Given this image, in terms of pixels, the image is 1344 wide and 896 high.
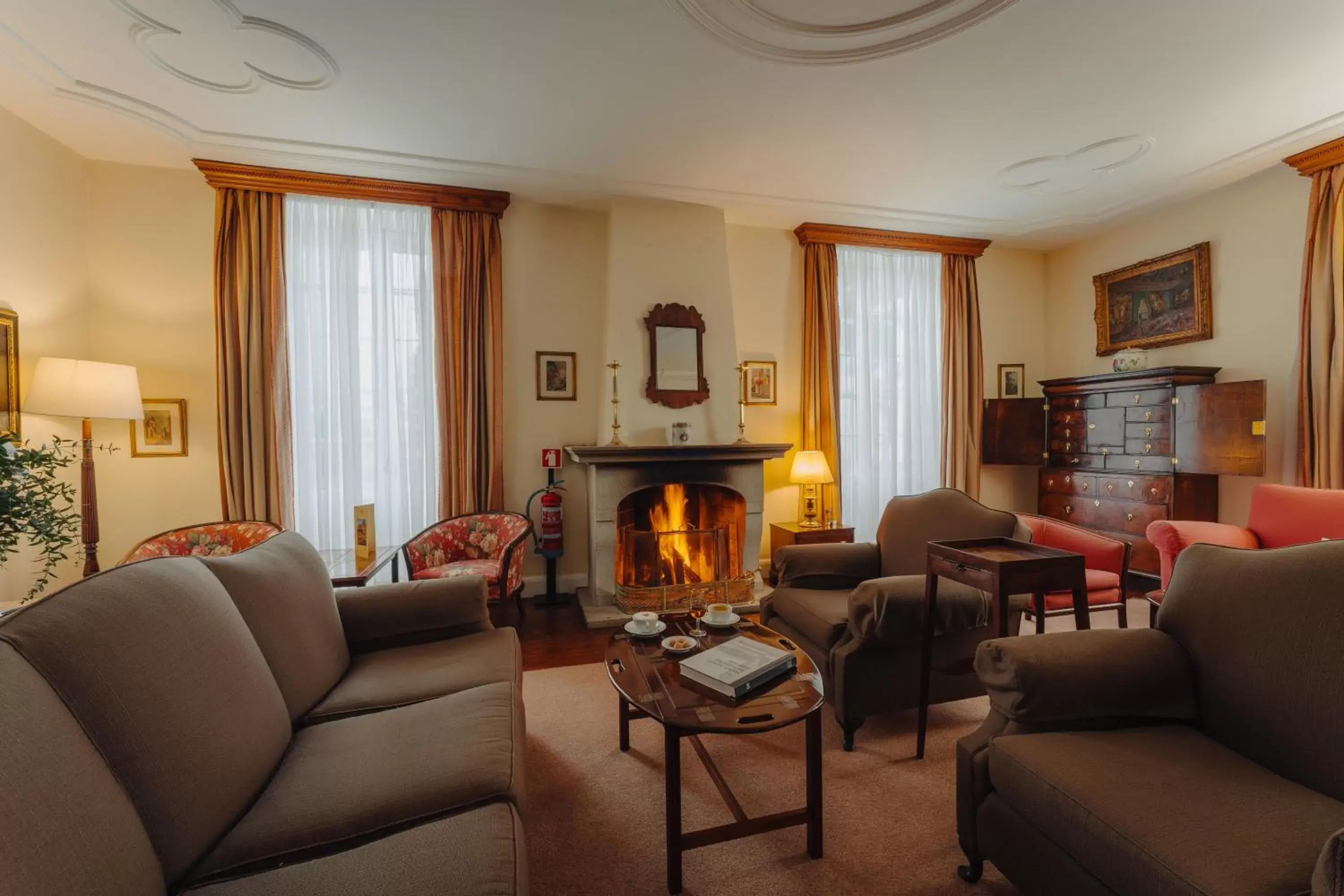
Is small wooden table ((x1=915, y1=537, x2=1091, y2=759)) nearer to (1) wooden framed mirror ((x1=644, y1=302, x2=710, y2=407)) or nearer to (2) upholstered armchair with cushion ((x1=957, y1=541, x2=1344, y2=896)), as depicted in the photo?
(2) upholstered armchair with cushion ((x1=957, y1=541, x2=1344, y2=896))

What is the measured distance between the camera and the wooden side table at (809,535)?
Result: 4.46m

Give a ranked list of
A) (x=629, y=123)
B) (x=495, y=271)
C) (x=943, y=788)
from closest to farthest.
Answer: (x=943, y=788), (x=629, y=123), (x=495, y=271)

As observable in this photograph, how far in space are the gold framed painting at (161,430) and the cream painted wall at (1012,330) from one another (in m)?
Result: 6.45

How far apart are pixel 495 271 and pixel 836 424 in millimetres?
3036

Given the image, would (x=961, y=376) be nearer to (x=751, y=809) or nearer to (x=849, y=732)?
(x=849, y=732)

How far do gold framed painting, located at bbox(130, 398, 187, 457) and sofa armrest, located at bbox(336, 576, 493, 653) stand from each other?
2.51 metres

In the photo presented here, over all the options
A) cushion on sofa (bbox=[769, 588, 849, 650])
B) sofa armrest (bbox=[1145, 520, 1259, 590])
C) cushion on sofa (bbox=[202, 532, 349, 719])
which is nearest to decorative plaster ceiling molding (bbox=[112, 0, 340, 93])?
cushion on sofa (bbox=[202, 532, 349, 719])

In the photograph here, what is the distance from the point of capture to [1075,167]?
391cm

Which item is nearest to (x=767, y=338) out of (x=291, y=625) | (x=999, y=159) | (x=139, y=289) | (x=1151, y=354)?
(x=999, y=159)

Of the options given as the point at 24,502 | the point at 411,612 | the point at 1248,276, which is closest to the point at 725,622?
the point at 411,612

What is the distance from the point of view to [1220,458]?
3.82 metres

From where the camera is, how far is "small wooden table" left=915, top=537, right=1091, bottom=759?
190cm

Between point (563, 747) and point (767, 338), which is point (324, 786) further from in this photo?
point (767, 338)

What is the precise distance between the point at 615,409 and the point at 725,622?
2.34 m
